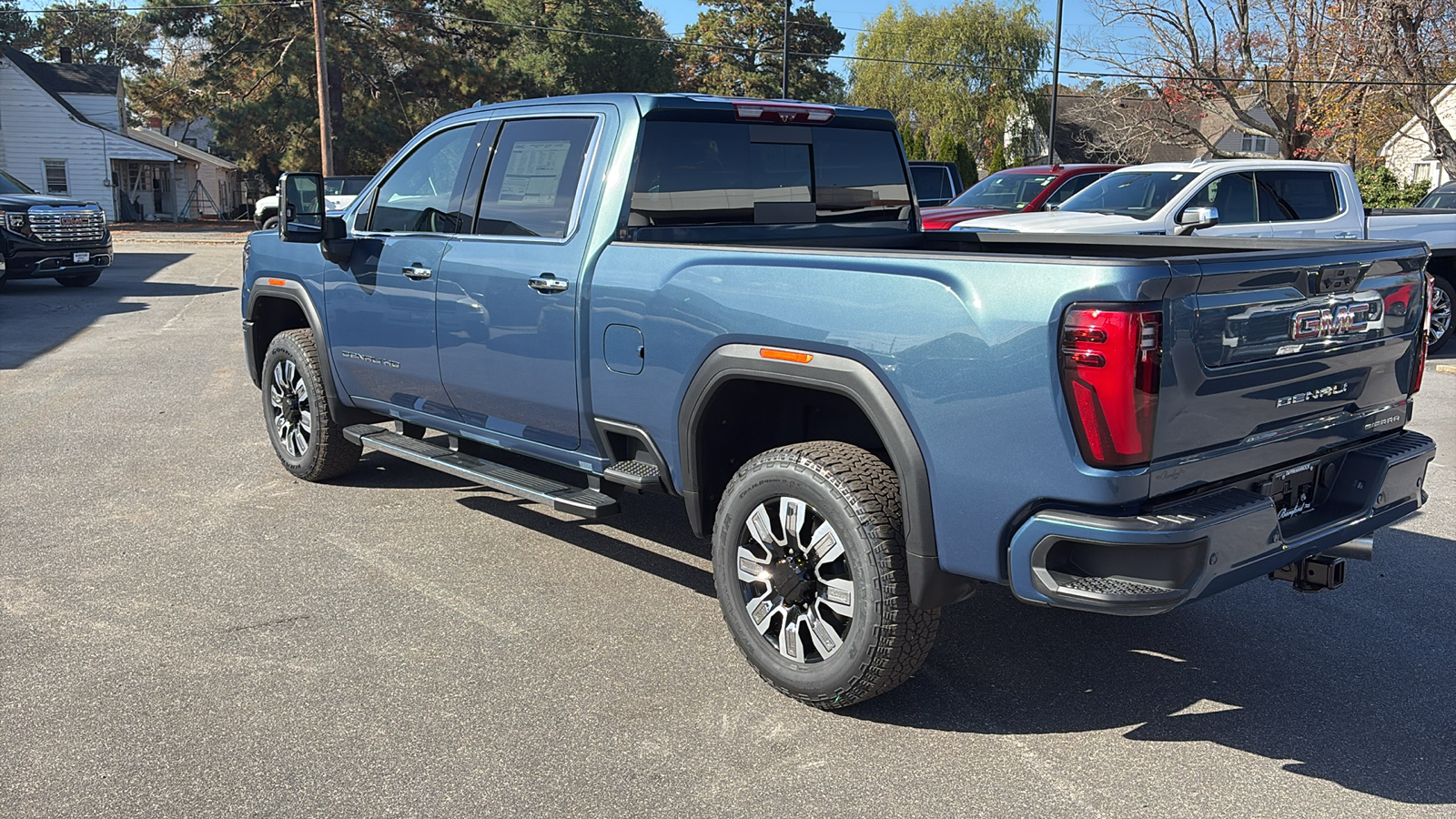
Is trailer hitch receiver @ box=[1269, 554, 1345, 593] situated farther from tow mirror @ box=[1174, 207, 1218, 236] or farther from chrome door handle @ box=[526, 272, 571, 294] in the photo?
tow mirror @ box=[1174, 207, 1218, 236]

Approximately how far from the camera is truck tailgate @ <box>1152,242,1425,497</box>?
327cm

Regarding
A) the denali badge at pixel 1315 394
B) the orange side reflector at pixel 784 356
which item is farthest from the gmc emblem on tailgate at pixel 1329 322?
the orange side reflector at pixel 784 356

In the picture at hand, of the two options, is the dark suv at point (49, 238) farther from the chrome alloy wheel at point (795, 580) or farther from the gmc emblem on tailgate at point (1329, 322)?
the gmc emblem on tailgate at point (1329, 322)

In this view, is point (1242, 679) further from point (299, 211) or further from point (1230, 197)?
point (1230, 197)

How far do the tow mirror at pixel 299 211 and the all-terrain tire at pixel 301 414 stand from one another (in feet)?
2.33

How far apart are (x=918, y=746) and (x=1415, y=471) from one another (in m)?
1.94

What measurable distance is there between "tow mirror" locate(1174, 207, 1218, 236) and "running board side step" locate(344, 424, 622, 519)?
26.9ft

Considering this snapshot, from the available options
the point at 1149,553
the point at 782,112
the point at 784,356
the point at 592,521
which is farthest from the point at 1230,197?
the point at 1149,553

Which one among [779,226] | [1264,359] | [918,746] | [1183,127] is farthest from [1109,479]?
[1183,127]

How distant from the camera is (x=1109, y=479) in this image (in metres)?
3.21

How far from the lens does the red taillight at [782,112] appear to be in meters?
5.11

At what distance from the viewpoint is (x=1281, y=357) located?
139 inches

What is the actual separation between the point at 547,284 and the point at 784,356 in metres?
1.29

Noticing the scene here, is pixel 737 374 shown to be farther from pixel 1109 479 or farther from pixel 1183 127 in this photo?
pixel 1183 127
